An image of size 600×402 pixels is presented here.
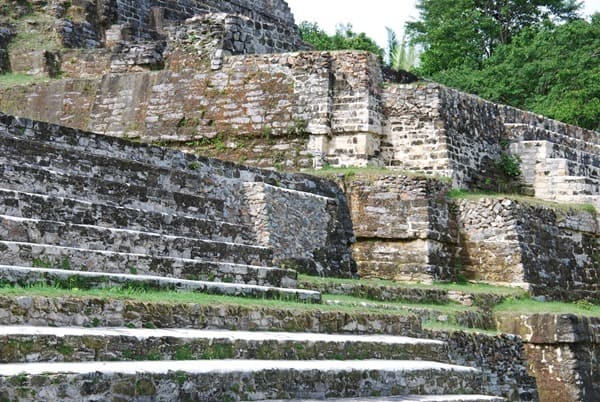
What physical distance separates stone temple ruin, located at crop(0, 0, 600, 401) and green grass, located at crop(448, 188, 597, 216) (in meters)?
0.06

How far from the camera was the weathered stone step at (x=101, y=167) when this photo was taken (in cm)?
1205

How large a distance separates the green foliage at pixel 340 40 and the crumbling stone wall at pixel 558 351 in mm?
16003

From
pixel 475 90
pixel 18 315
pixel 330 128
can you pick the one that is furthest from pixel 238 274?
pixel 475 90

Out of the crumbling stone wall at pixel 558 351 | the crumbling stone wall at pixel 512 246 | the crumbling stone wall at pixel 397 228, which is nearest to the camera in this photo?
the crumbling stone wall at pixel 558 351

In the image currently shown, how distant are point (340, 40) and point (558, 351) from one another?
829 inches

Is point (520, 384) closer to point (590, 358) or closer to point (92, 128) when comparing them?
point (590, 358)

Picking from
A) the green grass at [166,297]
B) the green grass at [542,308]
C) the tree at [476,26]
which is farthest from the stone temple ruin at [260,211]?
the tree at [476,26]

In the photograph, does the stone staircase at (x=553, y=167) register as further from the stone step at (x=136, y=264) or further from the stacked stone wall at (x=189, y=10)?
the stone step at (x=136, y=264)

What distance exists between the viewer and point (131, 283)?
401 inches

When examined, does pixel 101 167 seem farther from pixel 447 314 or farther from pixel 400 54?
pixel 400 54

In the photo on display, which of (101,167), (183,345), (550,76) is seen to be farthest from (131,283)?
(550,76)

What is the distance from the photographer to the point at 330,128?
18438 millimetres

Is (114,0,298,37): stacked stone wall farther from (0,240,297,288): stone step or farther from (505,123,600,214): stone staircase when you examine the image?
(0,240,297,288): stone step

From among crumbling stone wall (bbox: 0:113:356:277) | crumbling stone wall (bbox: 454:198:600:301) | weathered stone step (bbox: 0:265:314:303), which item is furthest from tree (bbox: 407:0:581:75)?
weathered stone step (bbox: 0:265:314:303)
